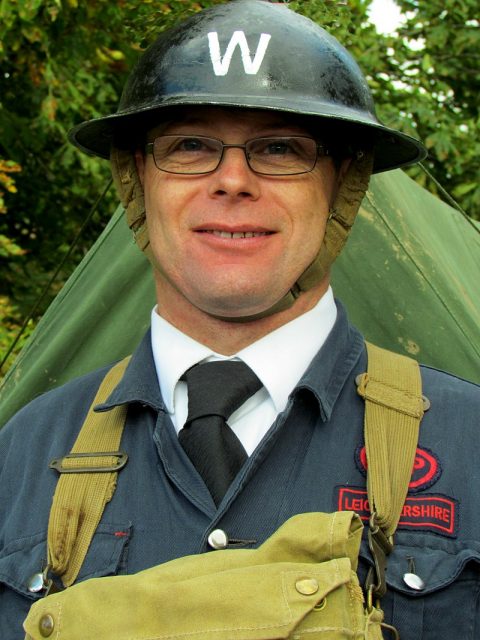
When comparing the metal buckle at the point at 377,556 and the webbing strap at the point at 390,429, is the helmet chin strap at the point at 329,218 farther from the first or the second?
the metal buckle at the point at 377,556

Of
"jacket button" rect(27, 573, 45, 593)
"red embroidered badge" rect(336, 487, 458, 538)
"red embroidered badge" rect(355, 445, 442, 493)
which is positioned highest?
"red embroidered badge" rect(355, 445, 442, 493)

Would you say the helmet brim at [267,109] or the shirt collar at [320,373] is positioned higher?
the helmet brim at [267,109]

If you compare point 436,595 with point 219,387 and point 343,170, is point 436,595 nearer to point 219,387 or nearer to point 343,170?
point 219,387

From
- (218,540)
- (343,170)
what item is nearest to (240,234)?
(343,170)

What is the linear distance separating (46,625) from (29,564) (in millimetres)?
356

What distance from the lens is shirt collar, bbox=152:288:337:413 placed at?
92.4 inches

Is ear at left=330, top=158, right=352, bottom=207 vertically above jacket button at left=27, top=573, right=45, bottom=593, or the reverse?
ear at left=330, top=158, right=352, bottom=207

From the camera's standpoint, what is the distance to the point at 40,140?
6.04 m

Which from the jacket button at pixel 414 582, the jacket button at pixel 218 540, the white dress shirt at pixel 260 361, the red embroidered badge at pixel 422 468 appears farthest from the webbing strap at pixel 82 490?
the jacket button at pixel 414 582

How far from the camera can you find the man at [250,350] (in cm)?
212

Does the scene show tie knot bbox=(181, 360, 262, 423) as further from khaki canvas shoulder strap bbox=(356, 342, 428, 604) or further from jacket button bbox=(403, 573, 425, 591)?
jacket button bbox=(403, 573, 425, 591)

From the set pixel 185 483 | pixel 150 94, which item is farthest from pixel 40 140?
pixel 185 483

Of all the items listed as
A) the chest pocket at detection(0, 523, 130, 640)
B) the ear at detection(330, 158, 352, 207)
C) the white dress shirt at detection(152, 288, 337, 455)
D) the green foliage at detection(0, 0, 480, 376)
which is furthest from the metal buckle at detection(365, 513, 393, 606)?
the green foliage at detection(0, 0, 480, 376)

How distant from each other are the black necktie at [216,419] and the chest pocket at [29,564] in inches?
7.8
